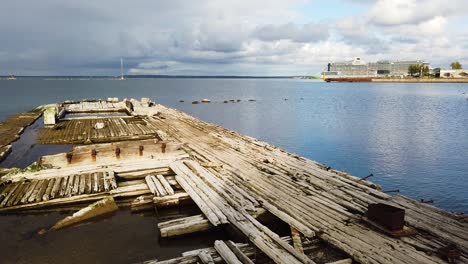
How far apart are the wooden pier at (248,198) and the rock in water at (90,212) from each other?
0.60 meters

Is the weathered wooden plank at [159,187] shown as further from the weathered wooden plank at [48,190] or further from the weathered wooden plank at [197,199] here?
the weathered wooden plank at [48,190]

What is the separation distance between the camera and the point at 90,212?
11469 mm

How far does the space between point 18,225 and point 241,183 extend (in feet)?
24.6

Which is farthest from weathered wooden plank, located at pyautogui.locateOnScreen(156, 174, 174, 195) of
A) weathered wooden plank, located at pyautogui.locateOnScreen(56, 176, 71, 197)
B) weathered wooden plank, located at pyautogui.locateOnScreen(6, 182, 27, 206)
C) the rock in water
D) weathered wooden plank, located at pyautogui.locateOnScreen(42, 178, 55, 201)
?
weathered wooden plank, located at pyautogui.locateOnScreen(6, 182, 27, 206)

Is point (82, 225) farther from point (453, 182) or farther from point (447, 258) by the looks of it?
point (453, 182)

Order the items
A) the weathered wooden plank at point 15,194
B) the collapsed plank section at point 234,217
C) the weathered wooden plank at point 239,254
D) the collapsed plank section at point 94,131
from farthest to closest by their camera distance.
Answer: the collapsed plank section at point 94,131 → the weathered wooden plank at point 15,194 → the collapsed plank section at point 234,217 → the weathered wooden plank at point 239,254

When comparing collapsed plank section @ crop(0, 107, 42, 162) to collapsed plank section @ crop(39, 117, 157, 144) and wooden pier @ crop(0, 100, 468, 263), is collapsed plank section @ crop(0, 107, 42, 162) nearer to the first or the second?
collapsed plank section @ crop(39, 117, 157, 144)

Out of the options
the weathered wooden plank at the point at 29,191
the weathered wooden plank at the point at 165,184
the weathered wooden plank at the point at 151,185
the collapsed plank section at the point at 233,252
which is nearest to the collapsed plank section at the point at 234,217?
the collapsed plank section at the point at 233,252

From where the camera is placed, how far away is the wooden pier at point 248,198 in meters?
7.96

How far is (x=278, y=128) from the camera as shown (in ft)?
126

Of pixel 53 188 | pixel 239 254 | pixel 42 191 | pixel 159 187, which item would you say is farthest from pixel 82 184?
pixel 239 254

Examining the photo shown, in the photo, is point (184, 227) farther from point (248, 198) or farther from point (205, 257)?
point (248, 198)

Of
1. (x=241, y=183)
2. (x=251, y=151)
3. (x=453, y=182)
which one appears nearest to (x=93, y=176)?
(x=241, y=183)

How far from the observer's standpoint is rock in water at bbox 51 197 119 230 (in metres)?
10.9
